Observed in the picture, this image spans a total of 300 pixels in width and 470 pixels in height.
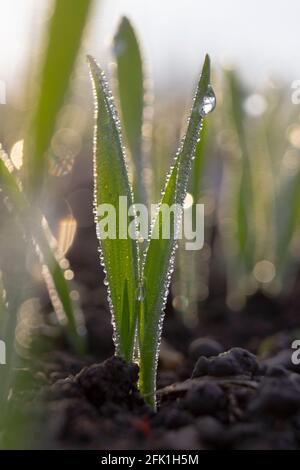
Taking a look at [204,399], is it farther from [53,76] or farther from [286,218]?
[286,218]

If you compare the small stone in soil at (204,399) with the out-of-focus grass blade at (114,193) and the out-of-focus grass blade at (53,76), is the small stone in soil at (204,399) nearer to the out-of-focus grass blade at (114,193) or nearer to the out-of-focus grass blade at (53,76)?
the out-of-focus grass blade at (114,193)

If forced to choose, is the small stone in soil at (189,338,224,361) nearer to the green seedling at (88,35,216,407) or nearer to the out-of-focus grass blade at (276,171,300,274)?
the green seedling at (88,35,216,407)


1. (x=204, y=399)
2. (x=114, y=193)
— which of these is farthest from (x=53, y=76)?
(x=204, y=399)

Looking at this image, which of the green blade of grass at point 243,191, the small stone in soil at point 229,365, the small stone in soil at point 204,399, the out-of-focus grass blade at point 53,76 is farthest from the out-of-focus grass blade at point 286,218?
the out-of-focus grass blade at point 53,76

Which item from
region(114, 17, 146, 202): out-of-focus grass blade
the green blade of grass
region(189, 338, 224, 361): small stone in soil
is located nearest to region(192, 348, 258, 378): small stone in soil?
region(189, 338, 224, 361): small stone in soil

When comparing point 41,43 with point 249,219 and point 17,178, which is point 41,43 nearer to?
point 17,178
